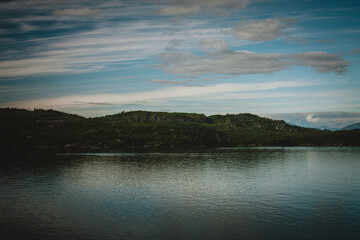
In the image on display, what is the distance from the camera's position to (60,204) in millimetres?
46344

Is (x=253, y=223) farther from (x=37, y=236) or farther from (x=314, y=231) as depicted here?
(x=37, y=236)

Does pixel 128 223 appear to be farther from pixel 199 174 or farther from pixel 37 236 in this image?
pixel 199 174

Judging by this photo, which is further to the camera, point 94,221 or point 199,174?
point 199,174

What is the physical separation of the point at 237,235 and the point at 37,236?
21.7 metres

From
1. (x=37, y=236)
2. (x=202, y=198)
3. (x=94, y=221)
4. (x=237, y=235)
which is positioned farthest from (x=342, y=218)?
(x=37, y=236)

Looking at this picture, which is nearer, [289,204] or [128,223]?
[128,223]

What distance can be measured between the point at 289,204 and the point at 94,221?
28.8 meters

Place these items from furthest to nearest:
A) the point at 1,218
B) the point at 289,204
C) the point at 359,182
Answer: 1. the point at 359,182
2. the point at 289,204
3. the point at 1,218

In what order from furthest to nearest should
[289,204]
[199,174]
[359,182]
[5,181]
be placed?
[199,174], [5,181], [359,182], [289,204]

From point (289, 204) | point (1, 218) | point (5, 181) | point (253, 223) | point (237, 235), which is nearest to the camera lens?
point (237, 235)

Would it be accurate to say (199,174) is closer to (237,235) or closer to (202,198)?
(202,198)

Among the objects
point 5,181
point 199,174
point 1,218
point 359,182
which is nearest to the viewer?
point 1,218

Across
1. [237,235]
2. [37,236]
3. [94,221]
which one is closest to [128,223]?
[94,221]

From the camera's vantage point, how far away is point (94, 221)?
37062 mm
